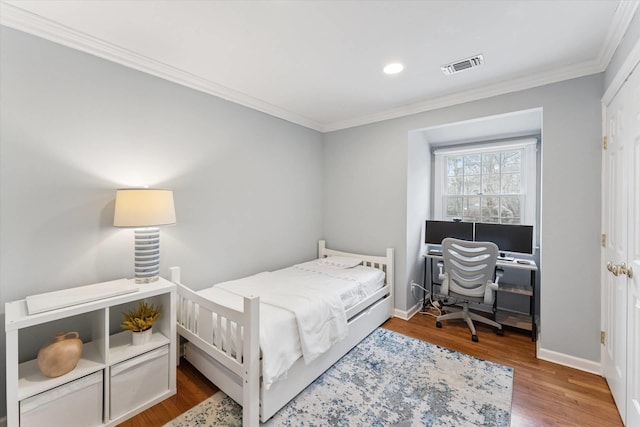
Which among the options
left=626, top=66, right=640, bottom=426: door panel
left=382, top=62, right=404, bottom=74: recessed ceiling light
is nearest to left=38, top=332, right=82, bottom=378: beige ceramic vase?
left=382, top=62, right=404, bottom=74: recessed ceiling light

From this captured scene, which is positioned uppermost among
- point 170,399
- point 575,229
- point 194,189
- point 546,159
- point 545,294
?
point 546,159

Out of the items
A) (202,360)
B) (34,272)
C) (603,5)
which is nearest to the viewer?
(603,5)

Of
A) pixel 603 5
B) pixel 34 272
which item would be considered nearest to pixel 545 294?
pixel 603 5

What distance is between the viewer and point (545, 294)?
239 centimetres

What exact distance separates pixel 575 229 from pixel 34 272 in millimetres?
3902

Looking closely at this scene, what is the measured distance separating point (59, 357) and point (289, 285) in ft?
5.03

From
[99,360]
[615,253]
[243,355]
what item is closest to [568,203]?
[615,253]

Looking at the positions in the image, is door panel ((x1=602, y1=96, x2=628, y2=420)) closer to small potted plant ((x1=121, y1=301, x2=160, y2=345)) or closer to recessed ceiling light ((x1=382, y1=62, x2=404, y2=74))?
recessed ceiling light ((x1=382, y1=62, x2=404, y2=74))

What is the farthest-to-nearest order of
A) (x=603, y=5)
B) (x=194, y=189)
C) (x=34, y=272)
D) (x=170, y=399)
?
(x=194, y=189)
(x=170, y=399)
(x=34, y=272)
(x=603, y=5)

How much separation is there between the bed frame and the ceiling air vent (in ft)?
7.20

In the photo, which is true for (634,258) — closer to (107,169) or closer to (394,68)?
(394,68)

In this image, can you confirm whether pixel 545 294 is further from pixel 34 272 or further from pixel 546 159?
pixel 34 272

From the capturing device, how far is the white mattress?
5.58 feet

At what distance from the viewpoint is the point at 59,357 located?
150 cm
